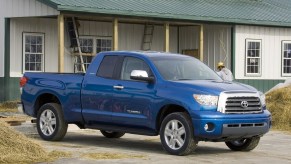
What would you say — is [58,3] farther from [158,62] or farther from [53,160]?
[53,160]

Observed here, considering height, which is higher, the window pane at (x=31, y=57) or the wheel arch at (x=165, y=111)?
the window pane at (x=31, y=57)

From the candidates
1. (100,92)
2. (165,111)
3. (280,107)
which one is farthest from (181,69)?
(280,107)

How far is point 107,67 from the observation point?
14062mm

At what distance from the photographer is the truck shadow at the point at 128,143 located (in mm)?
13493

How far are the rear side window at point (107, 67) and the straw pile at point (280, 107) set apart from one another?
19.8 ft

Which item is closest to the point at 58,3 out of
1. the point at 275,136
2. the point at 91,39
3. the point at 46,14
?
the point at 46,14

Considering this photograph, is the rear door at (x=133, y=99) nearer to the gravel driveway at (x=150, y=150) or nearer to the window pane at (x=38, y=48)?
the gravel driveway at (x=150, y=150)

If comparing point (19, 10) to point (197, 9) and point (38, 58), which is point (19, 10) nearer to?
point (38, 58)

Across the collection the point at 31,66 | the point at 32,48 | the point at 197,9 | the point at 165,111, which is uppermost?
the point at 197,9

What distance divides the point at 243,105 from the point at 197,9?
16.3 metres

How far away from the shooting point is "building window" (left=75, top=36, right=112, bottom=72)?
2721cm

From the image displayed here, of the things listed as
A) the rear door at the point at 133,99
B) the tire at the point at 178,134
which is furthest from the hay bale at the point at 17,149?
the tire at the point at 178,134

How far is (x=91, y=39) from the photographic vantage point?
91.2ft

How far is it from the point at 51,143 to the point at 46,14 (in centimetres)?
998
